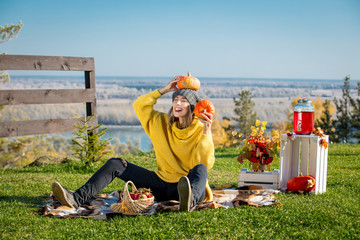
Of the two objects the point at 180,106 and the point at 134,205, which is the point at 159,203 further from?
the point at 180,106

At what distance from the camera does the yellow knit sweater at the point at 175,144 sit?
4141 millimetres

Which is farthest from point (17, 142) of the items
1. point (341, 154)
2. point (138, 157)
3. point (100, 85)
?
point (100, 85)

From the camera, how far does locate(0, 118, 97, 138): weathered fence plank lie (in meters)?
6.88

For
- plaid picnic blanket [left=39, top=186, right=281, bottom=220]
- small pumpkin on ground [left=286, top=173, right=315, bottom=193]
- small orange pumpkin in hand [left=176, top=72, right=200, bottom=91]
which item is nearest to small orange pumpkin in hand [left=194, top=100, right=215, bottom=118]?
small orange pumpkin in hand [left=176, top=72, right=200, bottom=91]

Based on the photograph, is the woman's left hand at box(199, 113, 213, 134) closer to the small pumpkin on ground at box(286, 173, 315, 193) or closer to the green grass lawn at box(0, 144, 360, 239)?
the green grass lawn at box(0, 144, 360, 239)

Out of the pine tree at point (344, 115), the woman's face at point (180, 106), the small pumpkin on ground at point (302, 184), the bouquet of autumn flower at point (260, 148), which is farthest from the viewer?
the pine tree at point (344, 115)

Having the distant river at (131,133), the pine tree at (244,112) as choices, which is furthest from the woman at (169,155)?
the pine tree at (244,112)

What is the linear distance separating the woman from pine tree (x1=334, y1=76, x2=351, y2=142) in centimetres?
1897

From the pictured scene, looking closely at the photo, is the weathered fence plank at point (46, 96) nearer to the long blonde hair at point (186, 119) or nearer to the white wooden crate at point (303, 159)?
the long blonde hair at point (186, 119)

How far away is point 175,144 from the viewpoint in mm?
4320

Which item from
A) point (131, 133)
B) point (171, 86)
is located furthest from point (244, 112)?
point (171, 86)

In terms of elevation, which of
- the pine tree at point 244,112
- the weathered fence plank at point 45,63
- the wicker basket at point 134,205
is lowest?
the pine tree at point 244,112

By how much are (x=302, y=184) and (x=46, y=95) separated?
4657 millimetres

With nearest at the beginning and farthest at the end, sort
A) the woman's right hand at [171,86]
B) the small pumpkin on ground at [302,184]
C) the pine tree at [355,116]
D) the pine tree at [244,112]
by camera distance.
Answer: the woman's right hand at [171,86] → the small pumpkin on ground at [302,184] → the pine tree at [355,116] → the pine tree at [244,112]
